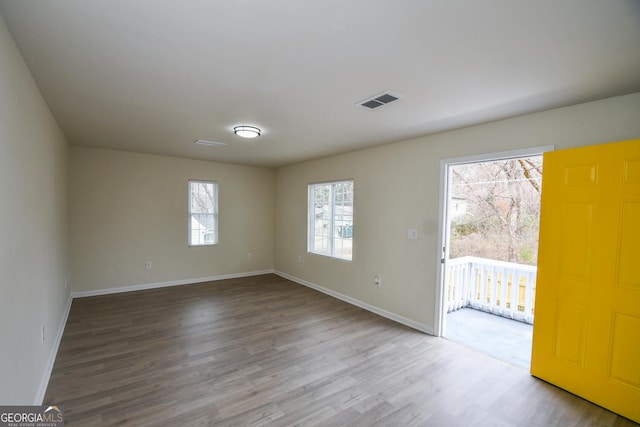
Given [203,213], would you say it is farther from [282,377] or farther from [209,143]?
[282,377]

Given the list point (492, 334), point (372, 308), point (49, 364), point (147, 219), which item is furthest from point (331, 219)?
point (49, 364)

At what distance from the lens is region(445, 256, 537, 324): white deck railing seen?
418 cm

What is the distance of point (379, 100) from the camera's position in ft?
8.24

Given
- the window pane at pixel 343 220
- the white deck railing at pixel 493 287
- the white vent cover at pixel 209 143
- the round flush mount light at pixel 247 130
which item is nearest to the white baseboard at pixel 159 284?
the window pane at pixel 343 220

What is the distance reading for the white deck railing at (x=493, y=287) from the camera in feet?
13.7

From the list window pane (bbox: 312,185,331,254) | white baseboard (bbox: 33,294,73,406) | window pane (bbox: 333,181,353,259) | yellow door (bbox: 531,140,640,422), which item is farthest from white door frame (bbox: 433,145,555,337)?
white baseboard (bbox: 33,294,73,406)

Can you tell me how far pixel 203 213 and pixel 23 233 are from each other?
4054 mm

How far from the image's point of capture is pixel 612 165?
2.20 metres

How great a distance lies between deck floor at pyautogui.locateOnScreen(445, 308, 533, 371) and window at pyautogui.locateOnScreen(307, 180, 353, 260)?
1.93 metres

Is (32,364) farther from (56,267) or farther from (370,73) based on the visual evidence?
(370,73)

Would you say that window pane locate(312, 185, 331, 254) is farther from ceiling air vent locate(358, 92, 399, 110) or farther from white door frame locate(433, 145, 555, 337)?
ceiling air vent locate(358, 92, 399, 110)

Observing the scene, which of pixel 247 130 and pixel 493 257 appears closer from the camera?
pixel 247 130

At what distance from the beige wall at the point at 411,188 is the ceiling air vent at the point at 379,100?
1298 millimetres

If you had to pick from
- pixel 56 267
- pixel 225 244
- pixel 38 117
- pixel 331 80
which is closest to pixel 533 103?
pixel 331 80
